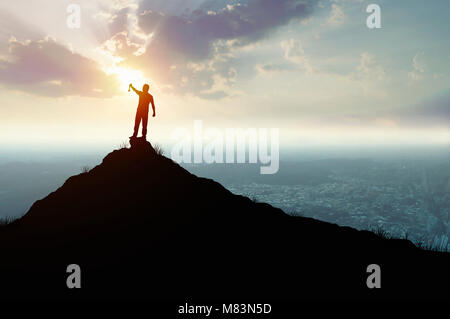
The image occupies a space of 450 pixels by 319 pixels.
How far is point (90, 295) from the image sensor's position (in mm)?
6297

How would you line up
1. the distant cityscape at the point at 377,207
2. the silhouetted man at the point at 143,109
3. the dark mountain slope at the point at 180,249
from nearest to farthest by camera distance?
the dark mountain slope at the point at 180,249 < the silhouetted man at the point at 143,109 < the distant cityscape at the point at 377,207

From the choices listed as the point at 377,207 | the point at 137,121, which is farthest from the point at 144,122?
the point at 377,207

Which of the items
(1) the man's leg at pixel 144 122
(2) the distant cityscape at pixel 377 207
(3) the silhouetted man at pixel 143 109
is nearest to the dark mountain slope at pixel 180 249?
(1) the man's leg at pixel 144 122

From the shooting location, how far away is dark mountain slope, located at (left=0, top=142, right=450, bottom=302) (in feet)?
21.9

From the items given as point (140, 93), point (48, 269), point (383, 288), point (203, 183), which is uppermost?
point (140, 93)

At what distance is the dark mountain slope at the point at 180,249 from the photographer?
669cm

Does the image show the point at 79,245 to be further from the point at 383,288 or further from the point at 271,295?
the point at 383,288

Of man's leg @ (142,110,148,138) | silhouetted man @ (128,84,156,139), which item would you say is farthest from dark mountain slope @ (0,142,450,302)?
silhouetted man @ (128,84,156,139)

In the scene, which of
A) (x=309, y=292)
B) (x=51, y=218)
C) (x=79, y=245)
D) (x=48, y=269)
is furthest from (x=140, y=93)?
(x=309, y=292)

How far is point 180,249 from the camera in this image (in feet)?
26.0

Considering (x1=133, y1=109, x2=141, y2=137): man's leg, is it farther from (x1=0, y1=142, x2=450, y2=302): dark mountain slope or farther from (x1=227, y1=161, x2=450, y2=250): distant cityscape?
(x1=227, y1=161, x2=450, y2=250): distant cityscape

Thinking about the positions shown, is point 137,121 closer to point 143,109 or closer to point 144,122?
point 144,122

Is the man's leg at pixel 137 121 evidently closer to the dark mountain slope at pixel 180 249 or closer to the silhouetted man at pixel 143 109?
the silhouetted man at pixel 143 109
